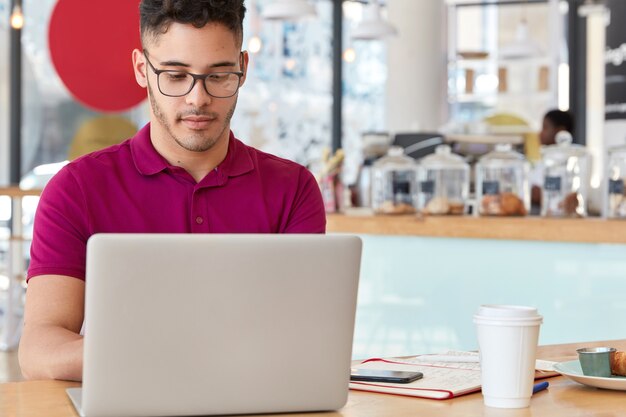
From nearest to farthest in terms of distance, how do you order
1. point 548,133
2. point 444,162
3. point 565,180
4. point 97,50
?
point 97,50, point 565,180, point 444,162, point 548,133

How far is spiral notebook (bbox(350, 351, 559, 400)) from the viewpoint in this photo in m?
1.63

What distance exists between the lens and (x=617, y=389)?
1.69 m

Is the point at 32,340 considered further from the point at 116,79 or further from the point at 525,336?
the point at 116,79

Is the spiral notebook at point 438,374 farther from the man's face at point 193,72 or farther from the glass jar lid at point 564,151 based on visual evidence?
the glass jar lid at point 564,151

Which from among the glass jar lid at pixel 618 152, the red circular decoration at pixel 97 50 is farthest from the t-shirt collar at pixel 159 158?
the glass jar lid at pixel 618 152

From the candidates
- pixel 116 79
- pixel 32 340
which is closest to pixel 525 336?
pixel 32 340

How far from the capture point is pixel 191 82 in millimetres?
1999

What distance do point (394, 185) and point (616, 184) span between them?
106cm

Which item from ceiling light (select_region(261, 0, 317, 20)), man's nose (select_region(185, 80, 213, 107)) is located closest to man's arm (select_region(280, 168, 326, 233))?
man's nose (select_region(185, 80, 213, 107))

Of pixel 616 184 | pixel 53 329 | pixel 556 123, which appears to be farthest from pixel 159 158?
pixel 556 123

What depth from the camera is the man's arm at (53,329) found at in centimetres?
168

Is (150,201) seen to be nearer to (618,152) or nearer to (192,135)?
(192,135)

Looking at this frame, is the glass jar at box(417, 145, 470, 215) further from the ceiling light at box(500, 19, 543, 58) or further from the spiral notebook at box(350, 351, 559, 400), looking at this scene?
the ceiling light at box(500, 19, 543, 58)

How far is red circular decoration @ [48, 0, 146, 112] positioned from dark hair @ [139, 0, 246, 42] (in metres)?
1.77
